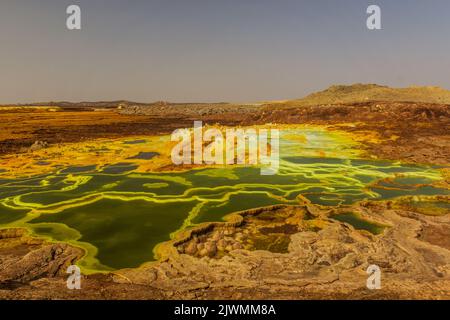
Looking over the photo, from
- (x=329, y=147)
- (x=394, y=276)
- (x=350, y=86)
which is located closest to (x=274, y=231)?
(x=394, y=276)

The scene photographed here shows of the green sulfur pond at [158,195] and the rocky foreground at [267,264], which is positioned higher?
the green sulfur pond at [158,195]

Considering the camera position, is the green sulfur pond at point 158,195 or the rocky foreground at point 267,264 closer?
the rocky foreground at point 267,264

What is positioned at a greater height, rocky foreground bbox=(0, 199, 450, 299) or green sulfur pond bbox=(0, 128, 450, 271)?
green sulfur pond bbox=(0, 128, 450, 271)

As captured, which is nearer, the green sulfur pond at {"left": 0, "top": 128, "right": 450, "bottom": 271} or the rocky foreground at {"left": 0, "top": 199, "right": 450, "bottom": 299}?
the rocky foreground at {"left": 0, "top": 199, "right": 450, "bottom": 299}

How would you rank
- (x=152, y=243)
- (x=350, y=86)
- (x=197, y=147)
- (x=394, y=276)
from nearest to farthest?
(x=394, y=276) → (x=152, y=243) → (x=197, y=147) → (x=350, y=86)
